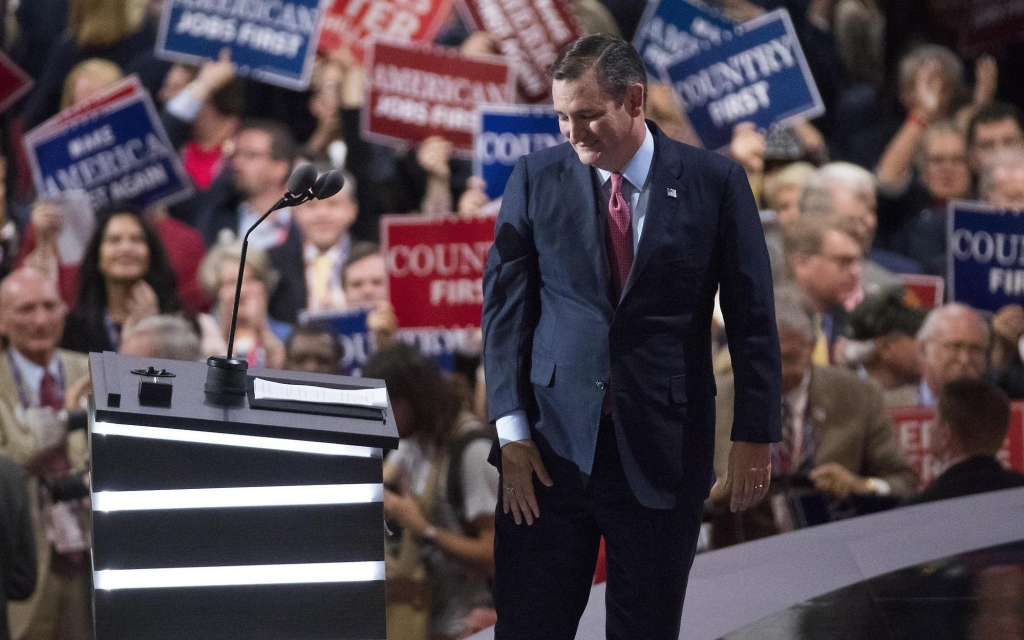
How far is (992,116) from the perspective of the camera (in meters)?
5.20

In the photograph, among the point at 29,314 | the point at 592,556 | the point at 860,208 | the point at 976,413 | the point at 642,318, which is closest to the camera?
the point at 642,318

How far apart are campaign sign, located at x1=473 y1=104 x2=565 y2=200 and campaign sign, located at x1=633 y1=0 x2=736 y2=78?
0.48 m

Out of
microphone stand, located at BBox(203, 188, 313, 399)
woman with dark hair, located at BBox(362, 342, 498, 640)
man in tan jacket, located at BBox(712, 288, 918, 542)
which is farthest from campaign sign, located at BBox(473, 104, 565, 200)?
microphone stand, located at BBox(203, 188, 313, 399)

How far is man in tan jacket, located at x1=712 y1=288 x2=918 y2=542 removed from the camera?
486 centimetres

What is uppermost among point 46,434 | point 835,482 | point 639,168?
point 639,168

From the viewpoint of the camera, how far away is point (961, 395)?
5074 mm

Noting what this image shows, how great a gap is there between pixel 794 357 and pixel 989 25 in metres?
1.69

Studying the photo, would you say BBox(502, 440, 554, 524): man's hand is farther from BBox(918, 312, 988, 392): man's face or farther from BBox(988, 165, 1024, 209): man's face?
BBox(988, 165, 1024, 209): man's face

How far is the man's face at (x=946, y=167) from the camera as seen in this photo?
5.16 meters

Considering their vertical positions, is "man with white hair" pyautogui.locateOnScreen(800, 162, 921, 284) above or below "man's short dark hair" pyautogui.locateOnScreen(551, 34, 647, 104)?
below

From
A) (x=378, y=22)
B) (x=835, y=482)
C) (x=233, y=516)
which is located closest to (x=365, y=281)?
(x=378, y=22)

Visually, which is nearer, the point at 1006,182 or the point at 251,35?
the point at 251,35

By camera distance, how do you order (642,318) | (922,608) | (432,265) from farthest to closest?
(432,265) < (922,608) < (642,318)

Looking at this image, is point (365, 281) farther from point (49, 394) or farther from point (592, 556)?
point (592, 556)
